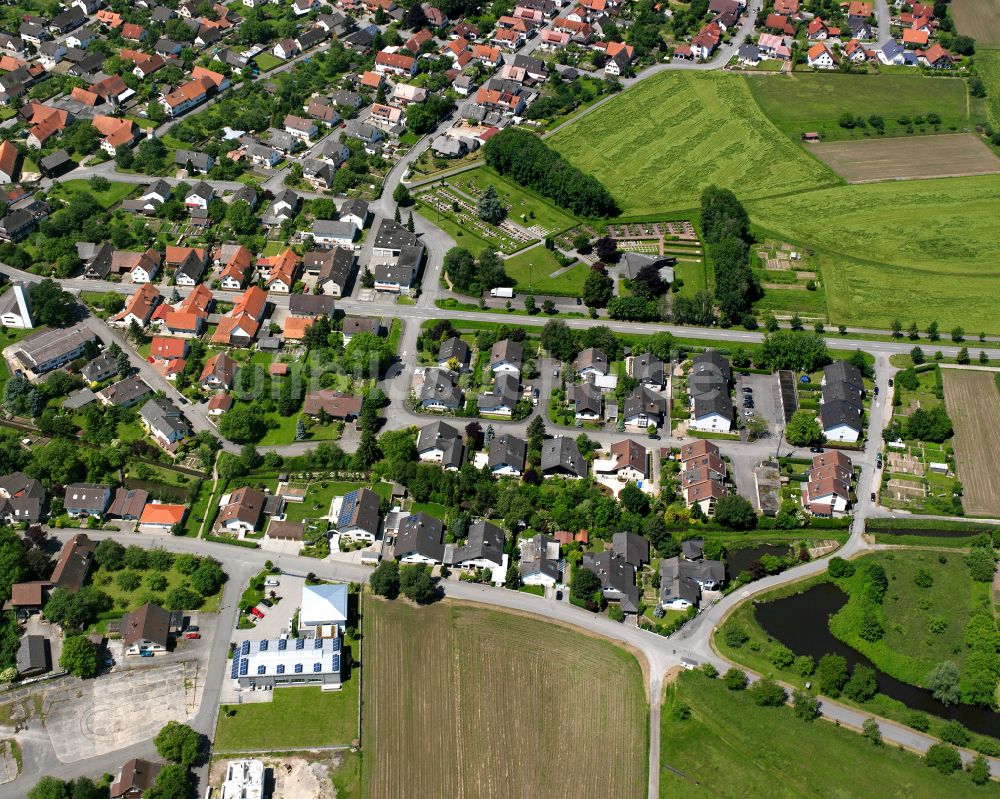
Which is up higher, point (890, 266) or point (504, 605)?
point (890, 266)

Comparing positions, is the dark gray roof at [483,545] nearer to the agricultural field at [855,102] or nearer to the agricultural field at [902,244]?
the agricultural field at [902,244]

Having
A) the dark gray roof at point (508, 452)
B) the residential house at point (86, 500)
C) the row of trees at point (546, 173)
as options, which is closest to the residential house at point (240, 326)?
the residential house at point (86, 500)

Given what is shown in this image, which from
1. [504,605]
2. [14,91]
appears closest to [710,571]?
[504,605]

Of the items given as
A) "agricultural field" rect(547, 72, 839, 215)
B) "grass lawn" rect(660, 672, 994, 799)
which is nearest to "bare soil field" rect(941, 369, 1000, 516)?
"grass lawn" rect(660, 672, 994, 799)

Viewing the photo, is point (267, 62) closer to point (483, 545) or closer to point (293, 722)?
point (483, 545)

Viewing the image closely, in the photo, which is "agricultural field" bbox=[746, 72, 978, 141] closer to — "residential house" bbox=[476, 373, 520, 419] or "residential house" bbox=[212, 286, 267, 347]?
"residential house" bbox=[476, 373, 520, 419]

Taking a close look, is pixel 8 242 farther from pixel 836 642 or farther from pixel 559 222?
pixel 836 642
